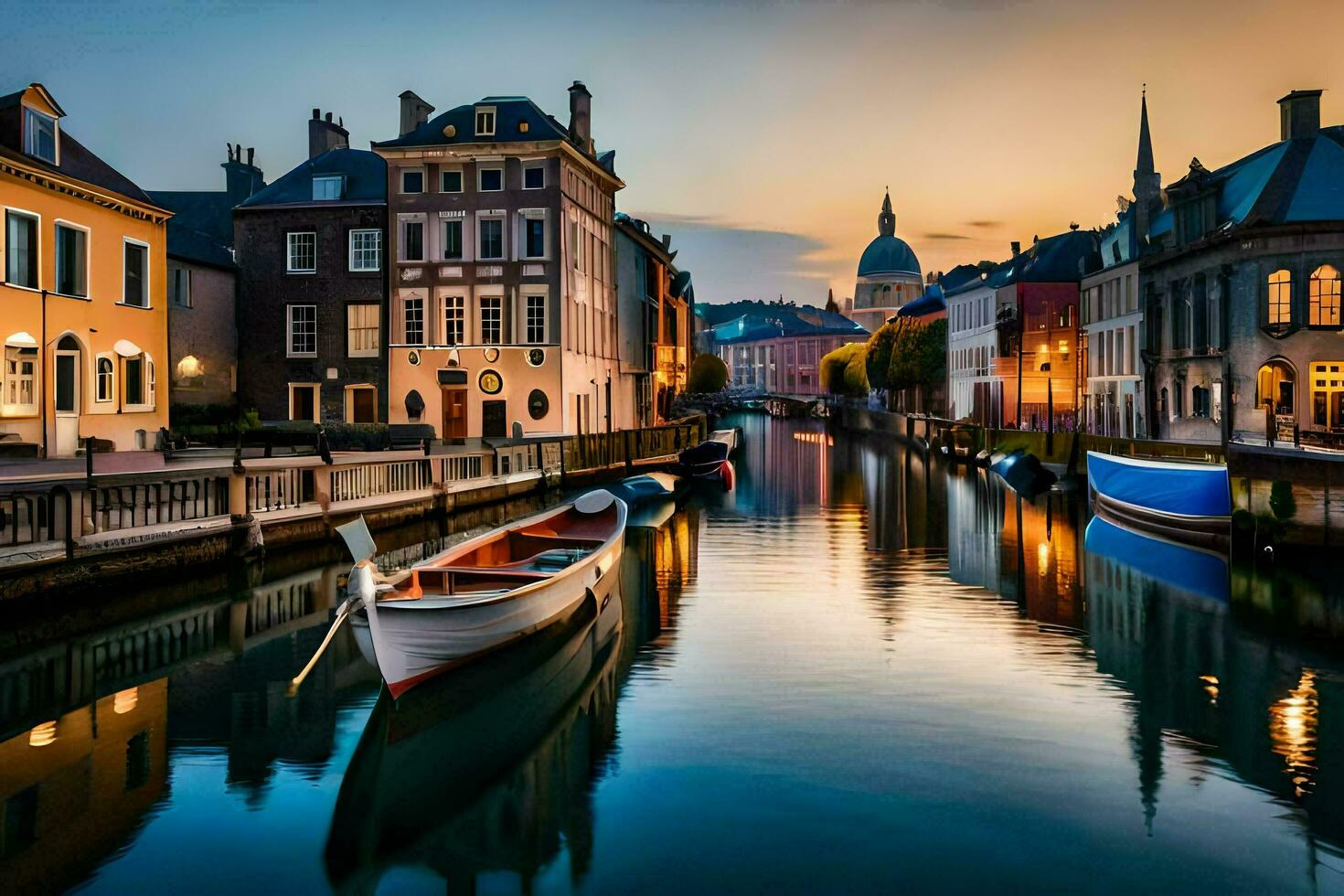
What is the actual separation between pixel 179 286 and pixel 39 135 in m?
A: 16.1

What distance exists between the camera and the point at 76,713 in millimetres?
16125

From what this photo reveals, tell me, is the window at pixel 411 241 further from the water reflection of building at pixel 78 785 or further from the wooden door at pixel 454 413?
the water reflection of building at pixel 78 785

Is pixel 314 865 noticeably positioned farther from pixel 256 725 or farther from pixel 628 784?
pixel 256 725

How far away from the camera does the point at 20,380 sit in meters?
32.4

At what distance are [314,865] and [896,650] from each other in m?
11.8

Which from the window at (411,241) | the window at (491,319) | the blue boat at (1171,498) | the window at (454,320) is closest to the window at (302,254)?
the window at (411,241)

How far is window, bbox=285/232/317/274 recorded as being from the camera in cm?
5269

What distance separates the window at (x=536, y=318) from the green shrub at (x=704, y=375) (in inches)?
2705

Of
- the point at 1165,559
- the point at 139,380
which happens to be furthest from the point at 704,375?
the point at 1165,559

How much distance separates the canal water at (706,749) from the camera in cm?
1114

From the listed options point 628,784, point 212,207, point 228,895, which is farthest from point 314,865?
point 212,207

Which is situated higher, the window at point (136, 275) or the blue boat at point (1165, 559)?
the window at point (136, 275)

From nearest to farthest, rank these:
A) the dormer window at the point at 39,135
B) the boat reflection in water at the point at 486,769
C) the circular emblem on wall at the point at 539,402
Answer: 1. the boat reflection in water at the point at 486,769
2. the dormer window at the point at 39,135
3. the circular emblem on wall at the point at 539,402

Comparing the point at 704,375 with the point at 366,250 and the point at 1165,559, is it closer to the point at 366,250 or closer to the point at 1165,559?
the point at 366,250
